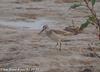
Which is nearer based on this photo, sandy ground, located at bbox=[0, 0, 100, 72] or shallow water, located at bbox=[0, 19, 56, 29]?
sandy ground, located at bbox=[0, 0, 100, 72]

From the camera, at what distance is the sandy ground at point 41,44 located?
13.5 ft

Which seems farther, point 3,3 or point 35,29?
point 3,3

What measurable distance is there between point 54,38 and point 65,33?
554mm

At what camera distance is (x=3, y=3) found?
8.58 meters

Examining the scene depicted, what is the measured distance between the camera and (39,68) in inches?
156

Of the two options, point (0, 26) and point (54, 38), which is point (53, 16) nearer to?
point (0, 26)

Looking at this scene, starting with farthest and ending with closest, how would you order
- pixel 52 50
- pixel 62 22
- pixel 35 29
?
pixel 62 22
pixel 35 29
pixel 52 50

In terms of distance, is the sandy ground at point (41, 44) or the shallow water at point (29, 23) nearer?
the sandy ground at point (41, 44)

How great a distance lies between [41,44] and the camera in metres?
4.95

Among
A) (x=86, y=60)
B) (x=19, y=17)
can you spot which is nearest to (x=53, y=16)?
(x=19, y=17)

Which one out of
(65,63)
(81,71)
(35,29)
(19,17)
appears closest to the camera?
(81,71)

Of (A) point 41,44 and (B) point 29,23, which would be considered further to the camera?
(B) point 29,23

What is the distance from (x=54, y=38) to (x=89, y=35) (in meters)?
0.76

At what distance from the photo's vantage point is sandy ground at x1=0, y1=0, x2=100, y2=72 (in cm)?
410
